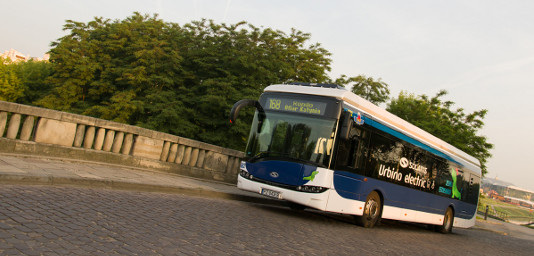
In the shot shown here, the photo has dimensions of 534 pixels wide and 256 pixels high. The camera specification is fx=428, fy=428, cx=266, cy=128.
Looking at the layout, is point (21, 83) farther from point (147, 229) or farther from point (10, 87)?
point (147, 229)

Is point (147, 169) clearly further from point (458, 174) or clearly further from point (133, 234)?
point (458, 174)

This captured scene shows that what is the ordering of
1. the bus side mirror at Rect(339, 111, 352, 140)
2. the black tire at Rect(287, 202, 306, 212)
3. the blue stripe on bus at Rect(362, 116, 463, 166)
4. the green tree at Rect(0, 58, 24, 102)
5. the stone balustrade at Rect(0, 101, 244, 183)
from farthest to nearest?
the green tree at Rect(0, 58, 24, 102), the black tire at Rect(287, 202, 306, 212), the blue stripe on bus at Rect(362, 116, 463, 166), the bus side mirror at Rect(339, 111, 352, 140), the stone balustrade at Rect(0, 101, 244, 183)

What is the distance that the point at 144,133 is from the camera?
11789 millimetres

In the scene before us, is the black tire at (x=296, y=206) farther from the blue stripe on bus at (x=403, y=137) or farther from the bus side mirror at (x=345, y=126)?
the bus side mirror at (x=345, y=126)

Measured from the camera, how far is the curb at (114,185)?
709 cm

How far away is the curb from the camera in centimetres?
709

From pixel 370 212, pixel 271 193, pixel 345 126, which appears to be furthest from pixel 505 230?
pixel 271 193

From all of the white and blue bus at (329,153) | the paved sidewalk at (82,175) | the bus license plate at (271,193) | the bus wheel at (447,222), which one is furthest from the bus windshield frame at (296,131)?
the bus wheel at (447,222)

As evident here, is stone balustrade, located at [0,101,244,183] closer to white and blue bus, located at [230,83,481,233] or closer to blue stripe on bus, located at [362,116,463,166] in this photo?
white and blue bus, located at [230,83,481,233]

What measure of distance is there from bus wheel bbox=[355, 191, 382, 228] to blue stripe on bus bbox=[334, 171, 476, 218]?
0.71 ft

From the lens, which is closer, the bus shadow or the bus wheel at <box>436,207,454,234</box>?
the bus shadow

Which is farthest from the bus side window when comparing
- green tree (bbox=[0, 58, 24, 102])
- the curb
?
green tree (bbox=[0, 58, 24, 102])

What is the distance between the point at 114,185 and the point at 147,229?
10.6ft

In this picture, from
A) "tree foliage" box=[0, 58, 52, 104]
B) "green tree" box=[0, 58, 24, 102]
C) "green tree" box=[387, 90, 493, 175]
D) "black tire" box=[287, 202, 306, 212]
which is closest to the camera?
"black tire" box=[287, 202, 306, 212]
